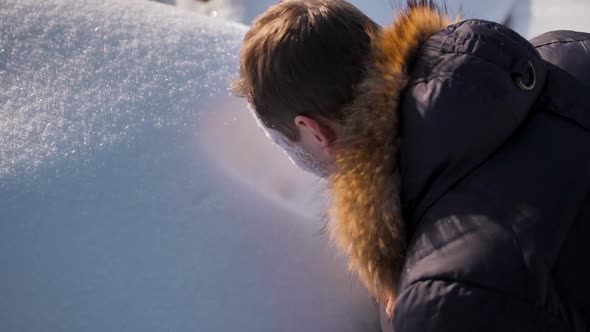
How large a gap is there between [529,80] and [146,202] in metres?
0.60

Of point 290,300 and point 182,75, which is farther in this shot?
point 182,75

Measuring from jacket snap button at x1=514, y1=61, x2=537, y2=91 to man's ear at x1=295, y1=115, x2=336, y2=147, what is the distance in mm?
243

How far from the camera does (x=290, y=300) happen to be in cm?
92

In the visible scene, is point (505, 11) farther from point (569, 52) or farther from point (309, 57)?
point (309, 57)

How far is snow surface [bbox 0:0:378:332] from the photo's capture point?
889 millimetres

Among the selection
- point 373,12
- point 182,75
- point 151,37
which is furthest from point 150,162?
point 373,12

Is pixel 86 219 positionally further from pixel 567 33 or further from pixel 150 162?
pixel 567 33

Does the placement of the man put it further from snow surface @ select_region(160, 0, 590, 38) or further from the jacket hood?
snow surface @ select_region(160, 0, 590, 38)

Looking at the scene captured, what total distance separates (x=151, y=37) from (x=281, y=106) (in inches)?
19.2

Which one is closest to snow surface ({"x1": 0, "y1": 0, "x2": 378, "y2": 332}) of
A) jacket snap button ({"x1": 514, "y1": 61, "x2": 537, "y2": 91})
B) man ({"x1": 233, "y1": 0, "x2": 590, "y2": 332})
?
man ({"x1": 233, "y1": 0, "x2": 590, "y2": 332})

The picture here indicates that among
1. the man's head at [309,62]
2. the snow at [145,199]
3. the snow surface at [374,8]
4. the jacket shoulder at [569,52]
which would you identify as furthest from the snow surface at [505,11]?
the man's head at [309,62]

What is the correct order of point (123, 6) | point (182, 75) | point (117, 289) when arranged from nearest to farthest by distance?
point (117, 289) < point (182, 75) < point (123, 6)

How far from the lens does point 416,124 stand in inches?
27.9

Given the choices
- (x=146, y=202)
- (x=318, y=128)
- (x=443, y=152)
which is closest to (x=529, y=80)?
(x=443, y=152)
